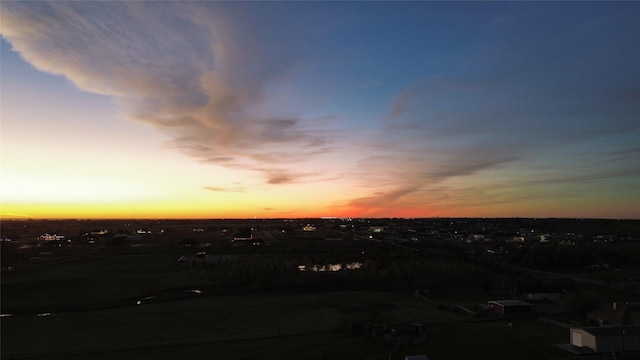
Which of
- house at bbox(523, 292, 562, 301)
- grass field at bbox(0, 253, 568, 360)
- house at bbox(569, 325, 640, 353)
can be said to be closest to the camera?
house at bbox(569, 325, 640, 353)

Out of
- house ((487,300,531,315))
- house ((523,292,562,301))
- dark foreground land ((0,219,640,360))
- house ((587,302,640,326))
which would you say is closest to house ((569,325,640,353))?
dark foreground land ((0,219,640,360))

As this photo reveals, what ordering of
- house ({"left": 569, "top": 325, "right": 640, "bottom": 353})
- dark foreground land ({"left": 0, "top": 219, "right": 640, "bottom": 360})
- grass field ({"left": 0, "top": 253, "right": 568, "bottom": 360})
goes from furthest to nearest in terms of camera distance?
dark foreground land ({"left": 0, "top": 219, "right": 640, "bottom": 360}) → grass field ({"left": 0, "top": 253, "right": 568, "bottom": 360}) → house ({"left": 569, "top": 325, "right": 640, "bottom": 353})

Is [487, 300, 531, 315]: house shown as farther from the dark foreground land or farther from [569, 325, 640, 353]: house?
[569, 325, 640, 353]: house

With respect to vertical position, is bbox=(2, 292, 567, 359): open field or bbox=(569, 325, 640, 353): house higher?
bbox=(569, 325, 640, 353): house

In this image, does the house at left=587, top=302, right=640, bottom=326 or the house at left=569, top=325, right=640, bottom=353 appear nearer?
the house at left=569, top=325, right=640, bottom=353

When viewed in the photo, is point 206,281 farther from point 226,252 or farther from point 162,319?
point 226,252

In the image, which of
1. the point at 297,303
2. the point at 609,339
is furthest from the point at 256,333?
the point at 609,339
